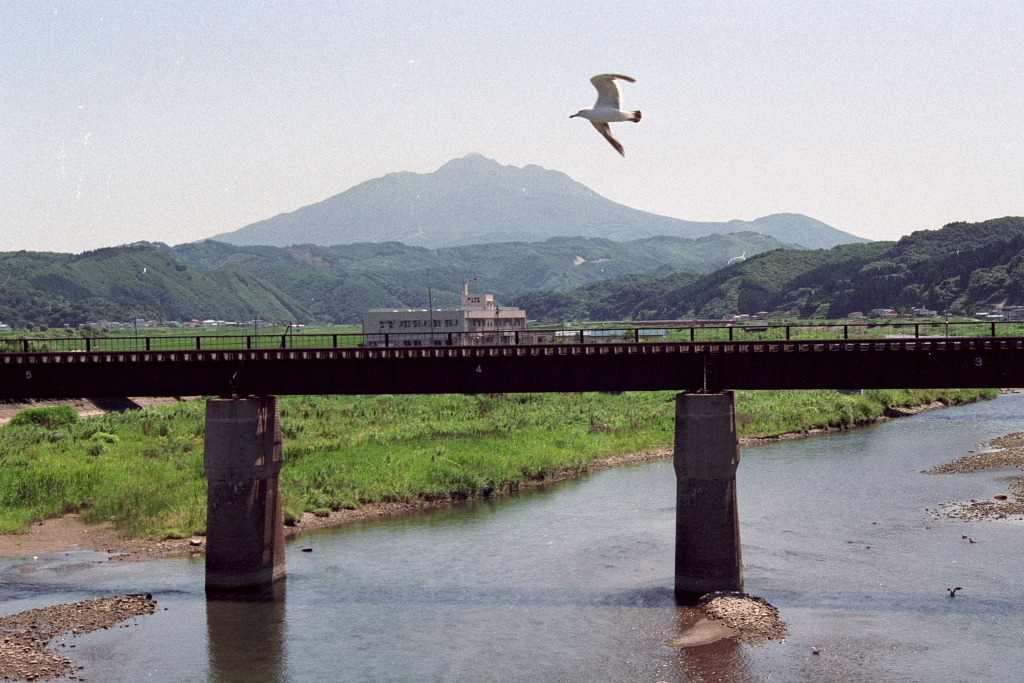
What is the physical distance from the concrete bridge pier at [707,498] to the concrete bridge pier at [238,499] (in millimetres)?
19831

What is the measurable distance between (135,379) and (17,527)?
15241mm

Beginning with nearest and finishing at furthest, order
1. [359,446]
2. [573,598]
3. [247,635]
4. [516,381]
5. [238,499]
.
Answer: [247,635]
[573,598]
[238,499]
[516,381]
[359,446]

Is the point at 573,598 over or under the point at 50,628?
over

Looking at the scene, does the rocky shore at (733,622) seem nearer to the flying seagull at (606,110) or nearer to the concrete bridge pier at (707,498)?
the concrete bridge pier at (707,498)

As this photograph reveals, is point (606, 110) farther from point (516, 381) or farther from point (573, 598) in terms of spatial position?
point (573, 598)

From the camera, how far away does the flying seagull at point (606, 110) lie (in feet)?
112

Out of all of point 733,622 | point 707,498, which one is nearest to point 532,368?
point 707,498

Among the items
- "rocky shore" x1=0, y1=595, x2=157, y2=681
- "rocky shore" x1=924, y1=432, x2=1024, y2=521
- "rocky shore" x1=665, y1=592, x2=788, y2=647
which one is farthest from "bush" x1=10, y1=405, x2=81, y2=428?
"rocky shore" x1=924, y1=432, x2=1024, y2=521

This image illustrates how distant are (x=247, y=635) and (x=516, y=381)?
56.9ft

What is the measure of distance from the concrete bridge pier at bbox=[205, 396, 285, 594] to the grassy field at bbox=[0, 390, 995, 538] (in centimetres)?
Answer: 1145

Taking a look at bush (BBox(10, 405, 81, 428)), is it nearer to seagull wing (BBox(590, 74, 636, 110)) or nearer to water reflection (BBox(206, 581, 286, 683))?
water reflection (BBox(206, 581, 286, 683))

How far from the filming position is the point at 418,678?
40.2 m

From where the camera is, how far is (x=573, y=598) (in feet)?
163

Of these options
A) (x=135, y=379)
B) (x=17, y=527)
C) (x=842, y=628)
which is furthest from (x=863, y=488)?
(x=17, y=527)
